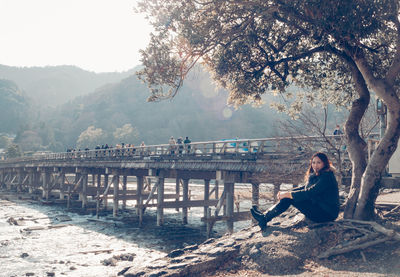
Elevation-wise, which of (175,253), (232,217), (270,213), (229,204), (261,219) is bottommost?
(232,217)

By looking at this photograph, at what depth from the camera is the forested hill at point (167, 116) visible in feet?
343

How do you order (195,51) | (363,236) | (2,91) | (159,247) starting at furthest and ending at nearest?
(2,91) < (159,247) < (195,51) < (363,236)

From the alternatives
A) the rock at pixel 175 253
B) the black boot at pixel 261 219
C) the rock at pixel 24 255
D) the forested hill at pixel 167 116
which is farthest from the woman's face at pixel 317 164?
the forested hill at pixel 167 116

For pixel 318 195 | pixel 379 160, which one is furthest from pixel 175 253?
pixel 379 160

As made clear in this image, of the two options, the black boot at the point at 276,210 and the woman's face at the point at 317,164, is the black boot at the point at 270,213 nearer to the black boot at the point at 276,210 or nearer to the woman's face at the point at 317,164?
the black boot at the point at 276,210

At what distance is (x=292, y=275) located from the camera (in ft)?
18.0

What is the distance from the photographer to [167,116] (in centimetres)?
11662

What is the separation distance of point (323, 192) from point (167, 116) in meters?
112

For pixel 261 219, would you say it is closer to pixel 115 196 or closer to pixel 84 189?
pixel 115 196

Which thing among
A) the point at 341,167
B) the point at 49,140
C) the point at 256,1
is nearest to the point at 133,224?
the point at 341,167

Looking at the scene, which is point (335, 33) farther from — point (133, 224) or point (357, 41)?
point (133, 224)

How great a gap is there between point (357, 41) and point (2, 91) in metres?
154

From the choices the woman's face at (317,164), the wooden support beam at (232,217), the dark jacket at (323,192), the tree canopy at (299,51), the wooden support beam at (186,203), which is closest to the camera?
the dark jacket at (323,192)

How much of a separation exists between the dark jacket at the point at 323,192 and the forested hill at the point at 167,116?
9038cm
